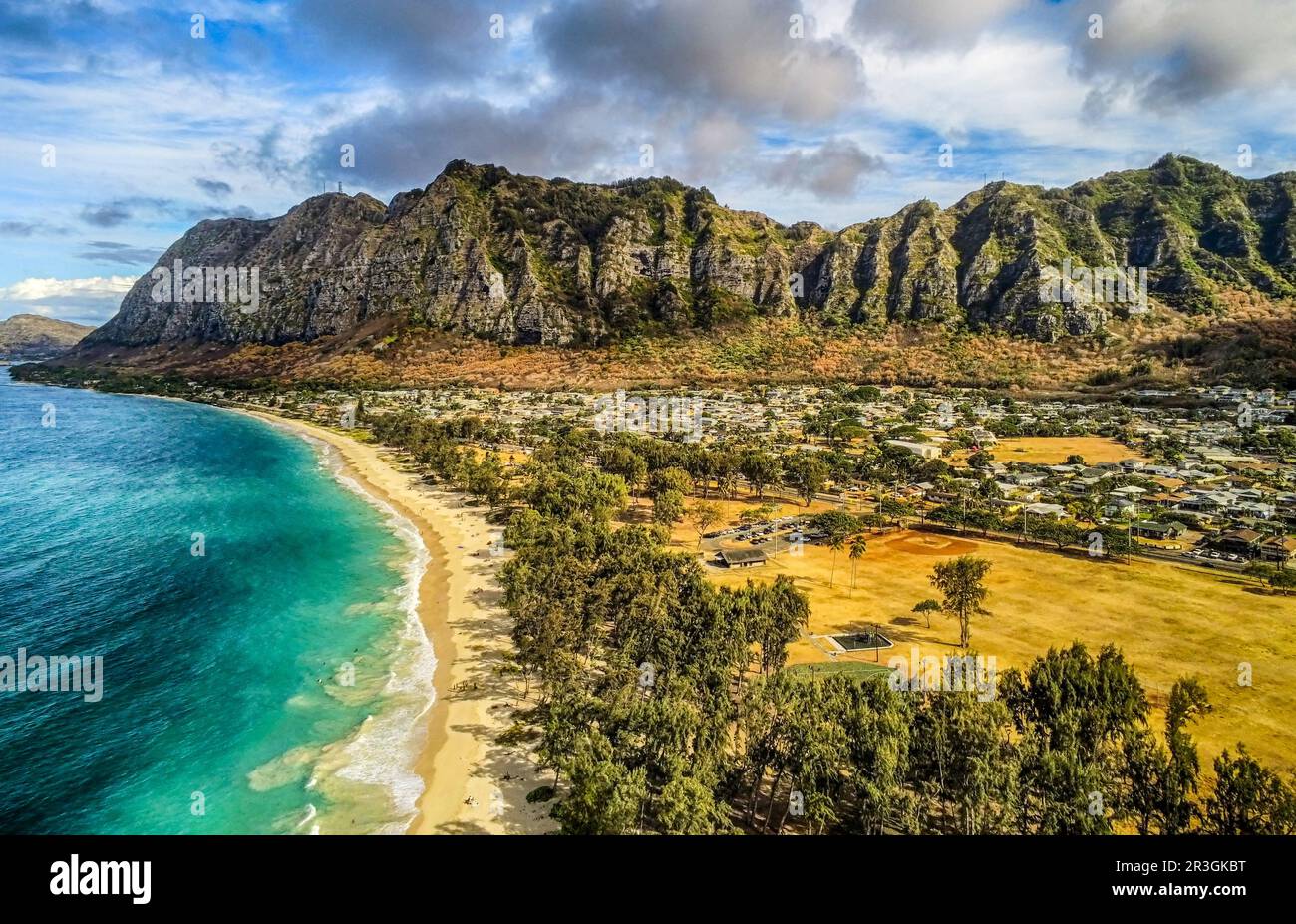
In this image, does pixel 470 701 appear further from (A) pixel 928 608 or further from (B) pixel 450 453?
(B) pixel 450 453

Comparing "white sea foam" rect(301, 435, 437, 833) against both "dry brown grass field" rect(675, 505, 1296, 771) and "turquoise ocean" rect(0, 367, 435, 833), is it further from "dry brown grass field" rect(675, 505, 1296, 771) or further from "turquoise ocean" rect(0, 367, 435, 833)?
"dry brown grass field" rect(675, 505, 1296, 771)

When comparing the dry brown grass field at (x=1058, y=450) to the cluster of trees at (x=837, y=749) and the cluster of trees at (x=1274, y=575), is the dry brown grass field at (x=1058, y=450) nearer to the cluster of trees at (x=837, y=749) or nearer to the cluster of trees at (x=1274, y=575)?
the cluster of trees at (x=1274, y=575)

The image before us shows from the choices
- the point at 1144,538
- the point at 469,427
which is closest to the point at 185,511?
the point at 469,427

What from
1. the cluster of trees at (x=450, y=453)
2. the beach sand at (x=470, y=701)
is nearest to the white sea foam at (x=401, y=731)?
the beach sand at (x=470, y=701)

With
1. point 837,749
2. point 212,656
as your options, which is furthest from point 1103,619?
point 212,656

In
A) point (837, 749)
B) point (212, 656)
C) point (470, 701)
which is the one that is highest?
point (837, 749)

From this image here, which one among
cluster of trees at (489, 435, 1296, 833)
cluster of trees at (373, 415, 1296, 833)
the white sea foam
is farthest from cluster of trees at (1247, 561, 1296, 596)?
the white sea foam

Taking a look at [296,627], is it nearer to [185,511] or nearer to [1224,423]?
[185,511]
